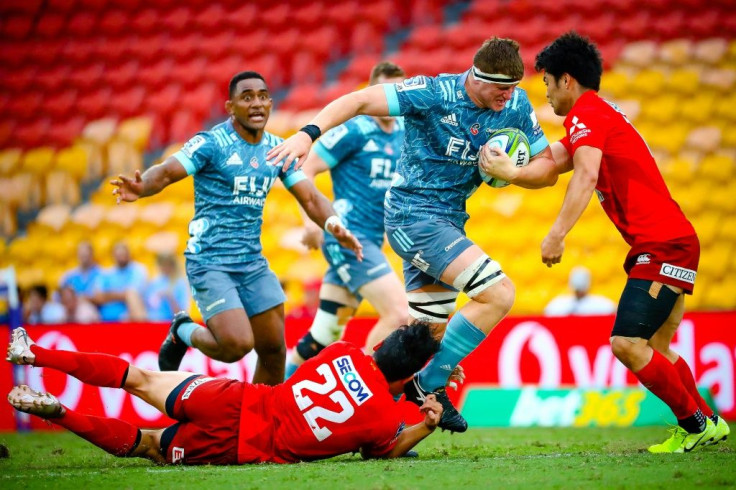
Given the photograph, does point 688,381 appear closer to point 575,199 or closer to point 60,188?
point 575,199

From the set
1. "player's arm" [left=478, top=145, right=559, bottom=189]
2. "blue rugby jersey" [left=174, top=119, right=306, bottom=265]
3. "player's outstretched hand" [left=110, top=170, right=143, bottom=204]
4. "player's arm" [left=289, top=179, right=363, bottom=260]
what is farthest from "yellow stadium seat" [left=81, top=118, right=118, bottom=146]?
"player's arm" [left=478, top=145, right=559, bottom=189]

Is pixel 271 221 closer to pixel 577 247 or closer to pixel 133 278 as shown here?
pixel 133 278

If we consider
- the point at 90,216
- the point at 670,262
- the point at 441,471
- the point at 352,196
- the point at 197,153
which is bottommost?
the point at 441,471

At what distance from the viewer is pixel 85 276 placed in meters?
12.9

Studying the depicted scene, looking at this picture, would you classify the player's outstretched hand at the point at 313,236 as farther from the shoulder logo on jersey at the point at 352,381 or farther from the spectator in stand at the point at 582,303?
the spectator in stand at the point at 582,303

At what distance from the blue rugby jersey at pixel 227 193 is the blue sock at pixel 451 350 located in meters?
2.05

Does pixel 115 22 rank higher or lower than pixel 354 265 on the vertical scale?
higher

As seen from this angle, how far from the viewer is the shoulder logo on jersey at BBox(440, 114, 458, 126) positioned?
6.47 metres

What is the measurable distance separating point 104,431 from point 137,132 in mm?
11594

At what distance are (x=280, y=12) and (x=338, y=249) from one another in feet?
35.3

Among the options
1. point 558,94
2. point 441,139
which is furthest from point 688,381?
point 441,139

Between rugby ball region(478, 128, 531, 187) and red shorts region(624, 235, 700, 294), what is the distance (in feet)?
3.23

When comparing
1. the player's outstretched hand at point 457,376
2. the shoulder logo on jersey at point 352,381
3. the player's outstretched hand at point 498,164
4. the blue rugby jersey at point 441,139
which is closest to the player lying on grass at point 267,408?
the shoulder logo on jersey at point 352,381

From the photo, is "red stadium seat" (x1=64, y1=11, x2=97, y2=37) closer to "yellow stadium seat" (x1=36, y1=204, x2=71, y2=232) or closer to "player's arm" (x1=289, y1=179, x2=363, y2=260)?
"yellow stadium seat" (x1=36, y1=204, x2=71, y2=232)
